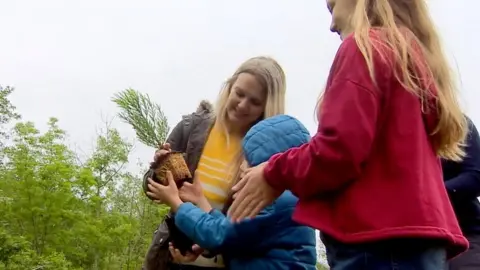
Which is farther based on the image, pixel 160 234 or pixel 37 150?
pixel 37 150

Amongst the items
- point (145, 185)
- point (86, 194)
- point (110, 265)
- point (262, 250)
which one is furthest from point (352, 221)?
point (110, 265)

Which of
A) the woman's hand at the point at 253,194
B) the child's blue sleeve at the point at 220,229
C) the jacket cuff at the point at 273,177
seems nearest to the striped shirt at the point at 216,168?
the child's blue sleeve at the point at 220,229

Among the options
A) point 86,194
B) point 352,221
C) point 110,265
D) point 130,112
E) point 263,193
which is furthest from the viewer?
point 110,265

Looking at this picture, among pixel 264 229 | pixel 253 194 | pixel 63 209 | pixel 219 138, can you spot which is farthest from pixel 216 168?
pixel 63 209

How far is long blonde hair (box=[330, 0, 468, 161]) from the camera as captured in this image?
5.77 feet

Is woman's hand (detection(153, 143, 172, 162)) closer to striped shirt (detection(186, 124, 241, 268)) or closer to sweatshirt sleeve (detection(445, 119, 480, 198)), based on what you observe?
striped shirt (detection(186, 124, 241, 268))

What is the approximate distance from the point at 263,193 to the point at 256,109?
1089mm

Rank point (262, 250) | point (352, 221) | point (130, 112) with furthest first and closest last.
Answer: point (130, 112) < point (262, 250) < point (352, 221)

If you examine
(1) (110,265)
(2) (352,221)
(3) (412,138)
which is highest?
(3) (412,138)

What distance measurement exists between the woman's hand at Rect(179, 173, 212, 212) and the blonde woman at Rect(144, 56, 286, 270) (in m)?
0.13

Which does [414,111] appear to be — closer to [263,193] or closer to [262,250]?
[263,193]

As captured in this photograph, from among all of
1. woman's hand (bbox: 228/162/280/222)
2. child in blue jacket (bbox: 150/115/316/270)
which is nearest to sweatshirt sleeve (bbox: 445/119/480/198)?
child in blue jacket (bbox: 150/115/316/270)

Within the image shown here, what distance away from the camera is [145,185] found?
2.71 m

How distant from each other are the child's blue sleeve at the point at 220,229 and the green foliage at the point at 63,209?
10.6 m
